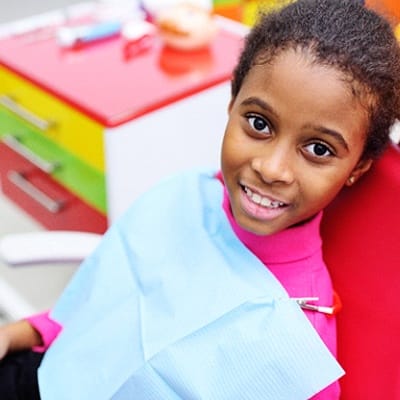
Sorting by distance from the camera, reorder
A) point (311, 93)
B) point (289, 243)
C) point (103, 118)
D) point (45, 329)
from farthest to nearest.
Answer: point (103, 118)
point (45, 329)
point (289, 243)
point (311, 93)

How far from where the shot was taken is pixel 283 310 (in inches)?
31.2

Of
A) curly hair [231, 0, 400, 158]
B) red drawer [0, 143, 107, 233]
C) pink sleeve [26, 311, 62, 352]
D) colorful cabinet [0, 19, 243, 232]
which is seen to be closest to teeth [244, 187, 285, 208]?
curly hair [231, 0, 400, 158]

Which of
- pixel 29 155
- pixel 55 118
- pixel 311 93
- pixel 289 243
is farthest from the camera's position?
pixel 29 155

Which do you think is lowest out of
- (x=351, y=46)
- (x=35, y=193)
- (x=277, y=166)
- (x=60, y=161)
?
(x=35, y=193)

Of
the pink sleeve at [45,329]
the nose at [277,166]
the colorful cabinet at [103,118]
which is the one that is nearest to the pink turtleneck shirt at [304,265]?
the nose at [277,166]

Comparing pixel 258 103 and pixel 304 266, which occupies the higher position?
pixel 258 103

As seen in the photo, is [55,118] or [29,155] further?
[29,155]

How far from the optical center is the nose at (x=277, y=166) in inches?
28.3

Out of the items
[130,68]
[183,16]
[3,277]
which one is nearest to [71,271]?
[3,277]

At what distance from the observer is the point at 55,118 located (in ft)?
4.56

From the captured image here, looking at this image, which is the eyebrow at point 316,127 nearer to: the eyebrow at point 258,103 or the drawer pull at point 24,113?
the eyebrow at point 258,103

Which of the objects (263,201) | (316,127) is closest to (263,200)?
(263,201)

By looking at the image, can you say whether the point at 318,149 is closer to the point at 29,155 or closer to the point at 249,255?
the point at 249,255

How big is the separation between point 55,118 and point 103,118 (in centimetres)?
17
